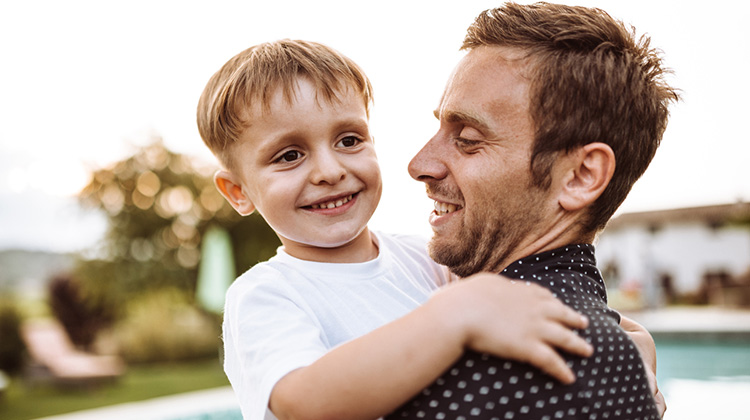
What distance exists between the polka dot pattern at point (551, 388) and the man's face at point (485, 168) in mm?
411

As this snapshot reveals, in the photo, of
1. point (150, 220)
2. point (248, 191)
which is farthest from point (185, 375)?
point (248, 191)

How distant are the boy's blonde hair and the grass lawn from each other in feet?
45.0

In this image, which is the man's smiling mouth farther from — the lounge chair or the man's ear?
the lounge chair

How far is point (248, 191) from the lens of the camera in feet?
8.07

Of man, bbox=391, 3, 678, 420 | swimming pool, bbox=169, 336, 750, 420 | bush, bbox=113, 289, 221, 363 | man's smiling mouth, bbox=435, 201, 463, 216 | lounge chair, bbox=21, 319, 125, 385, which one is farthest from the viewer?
bush, bbox=113, 289, 221, 363

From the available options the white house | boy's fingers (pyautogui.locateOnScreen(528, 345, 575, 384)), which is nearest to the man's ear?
boy's fingers (pyautogui.locateOnScreen(528, 345, 575, 384))

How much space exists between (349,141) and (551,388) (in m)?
1.25

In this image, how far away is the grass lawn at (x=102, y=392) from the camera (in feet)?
48.2

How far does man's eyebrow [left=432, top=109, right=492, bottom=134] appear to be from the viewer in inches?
79.1

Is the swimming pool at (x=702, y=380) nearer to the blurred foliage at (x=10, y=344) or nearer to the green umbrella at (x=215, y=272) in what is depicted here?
the green umbrella at (x=215, y=272)

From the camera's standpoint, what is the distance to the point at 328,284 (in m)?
2.17

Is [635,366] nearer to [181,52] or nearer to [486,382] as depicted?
[486,382]

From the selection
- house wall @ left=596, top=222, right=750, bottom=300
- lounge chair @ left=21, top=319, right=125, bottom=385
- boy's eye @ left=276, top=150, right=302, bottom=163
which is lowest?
house wall @ left=596, top=222, right=750, bottom=300

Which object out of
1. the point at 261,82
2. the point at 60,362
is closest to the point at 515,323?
the point at 261,82
